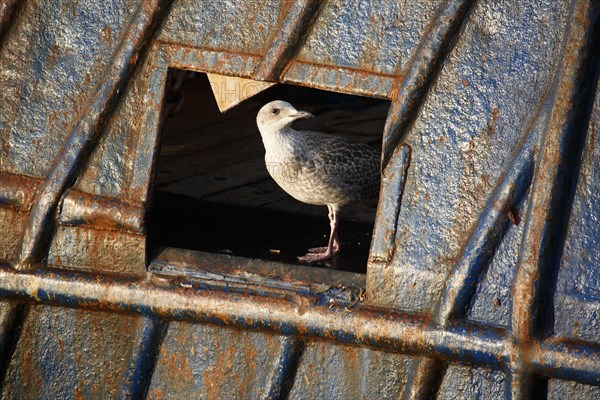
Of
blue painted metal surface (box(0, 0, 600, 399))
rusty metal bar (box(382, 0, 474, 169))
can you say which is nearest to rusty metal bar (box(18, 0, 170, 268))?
blue painted metal surface (box(0, 0, 600, 399))

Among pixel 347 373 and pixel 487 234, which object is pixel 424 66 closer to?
pixel 487 234

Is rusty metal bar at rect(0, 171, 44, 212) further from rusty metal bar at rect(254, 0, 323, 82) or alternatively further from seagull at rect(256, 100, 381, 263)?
seagull at rect(256, 100, 381, 263)

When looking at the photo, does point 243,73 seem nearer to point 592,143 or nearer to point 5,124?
point 5,124

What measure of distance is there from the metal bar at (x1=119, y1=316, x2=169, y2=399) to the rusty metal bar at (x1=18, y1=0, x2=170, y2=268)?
55cm

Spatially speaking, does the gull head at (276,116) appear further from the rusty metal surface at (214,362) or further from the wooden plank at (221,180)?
the rusty metal surface at (214,362)

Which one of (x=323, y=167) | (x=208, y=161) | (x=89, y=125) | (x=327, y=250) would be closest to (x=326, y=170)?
(x=323, y=167)

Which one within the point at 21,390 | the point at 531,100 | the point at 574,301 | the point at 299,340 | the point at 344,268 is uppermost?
the point at 531,100

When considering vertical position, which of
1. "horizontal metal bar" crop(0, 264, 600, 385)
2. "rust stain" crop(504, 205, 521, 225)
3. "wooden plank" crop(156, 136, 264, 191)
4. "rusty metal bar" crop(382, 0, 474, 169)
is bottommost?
"horizontal metal bar" crop(0, 264, 600, 385)

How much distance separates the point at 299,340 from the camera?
387 centimetres

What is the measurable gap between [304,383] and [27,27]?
1887 mm

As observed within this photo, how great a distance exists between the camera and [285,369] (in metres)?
3.90

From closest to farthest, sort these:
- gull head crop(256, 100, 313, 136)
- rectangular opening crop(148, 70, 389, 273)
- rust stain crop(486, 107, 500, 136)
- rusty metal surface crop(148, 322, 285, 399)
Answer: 1. rust stain crop(486, 107, 500, 136)
2. rusty metal surface crop(148, 322, 285, 399)
3. rectangular opening crop(148, 70, 389, 273)
4. gull head crop(256, 100, 313, 136)

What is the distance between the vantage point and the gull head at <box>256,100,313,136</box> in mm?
5312

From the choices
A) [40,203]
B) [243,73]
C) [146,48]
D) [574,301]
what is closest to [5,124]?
[40,203]
